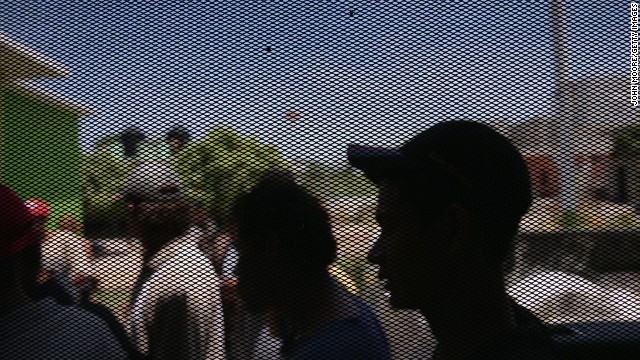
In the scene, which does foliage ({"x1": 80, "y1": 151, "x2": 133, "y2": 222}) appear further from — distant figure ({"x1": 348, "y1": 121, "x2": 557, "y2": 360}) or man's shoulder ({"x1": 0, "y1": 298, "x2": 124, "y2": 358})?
distant figure ({"x1": 348, "y1": 121, "x2": 557, "y2": 360})

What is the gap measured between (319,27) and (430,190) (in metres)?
0.36

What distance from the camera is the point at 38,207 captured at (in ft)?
4.00

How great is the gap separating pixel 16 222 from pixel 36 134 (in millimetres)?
174

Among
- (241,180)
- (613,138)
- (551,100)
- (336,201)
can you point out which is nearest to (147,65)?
(241,180)

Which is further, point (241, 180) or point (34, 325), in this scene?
point (34, 325)

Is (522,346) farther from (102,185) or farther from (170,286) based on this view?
(102,185)

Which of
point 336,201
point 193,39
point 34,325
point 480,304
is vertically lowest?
point 34,325

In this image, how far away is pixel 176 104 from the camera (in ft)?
3.83

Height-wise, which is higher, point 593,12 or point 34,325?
point 593,12

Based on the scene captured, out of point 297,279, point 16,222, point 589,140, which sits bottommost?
point 297,279

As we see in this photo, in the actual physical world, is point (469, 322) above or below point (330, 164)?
below

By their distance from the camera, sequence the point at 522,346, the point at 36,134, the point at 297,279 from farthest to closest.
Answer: the point at 297,279
the point at 36,134
the point at 522,346

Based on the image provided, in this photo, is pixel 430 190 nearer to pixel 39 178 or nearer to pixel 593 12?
pixel 593 12

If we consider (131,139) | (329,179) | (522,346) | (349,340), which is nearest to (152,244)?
(131,139)
